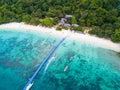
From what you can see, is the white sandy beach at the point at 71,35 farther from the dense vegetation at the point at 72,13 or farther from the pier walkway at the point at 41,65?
the pier walkway at the point at 41,65

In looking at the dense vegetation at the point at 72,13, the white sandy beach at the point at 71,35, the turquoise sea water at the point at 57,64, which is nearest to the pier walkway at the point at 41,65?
the turquoise sea water at the point at 57,64

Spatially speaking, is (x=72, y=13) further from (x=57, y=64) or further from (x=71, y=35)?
(x=57, y=64)

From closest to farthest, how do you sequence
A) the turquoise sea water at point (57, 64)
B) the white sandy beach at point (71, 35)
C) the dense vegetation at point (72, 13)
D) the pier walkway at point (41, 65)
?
1. the pier walkway at point (41, 65)
2. the turquoise sea water at point (57, 64)
3. the white sandy beach at point (71, 35)
4. the dense vegetation at point (72, 13)

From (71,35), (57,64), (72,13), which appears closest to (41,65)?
(57,64)

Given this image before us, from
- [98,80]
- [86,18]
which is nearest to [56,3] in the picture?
[86,18]

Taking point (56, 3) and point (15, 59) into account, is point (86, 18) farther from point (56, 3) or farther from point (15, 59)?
point (15, 59)

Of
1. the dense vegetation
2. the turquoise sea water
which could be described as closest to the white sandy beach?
the dense vegetation

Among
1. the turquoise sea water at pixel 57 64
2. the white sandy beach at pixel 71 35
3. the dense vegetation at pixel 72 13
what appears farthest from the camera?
the dense vegetation at pixel 72 13
